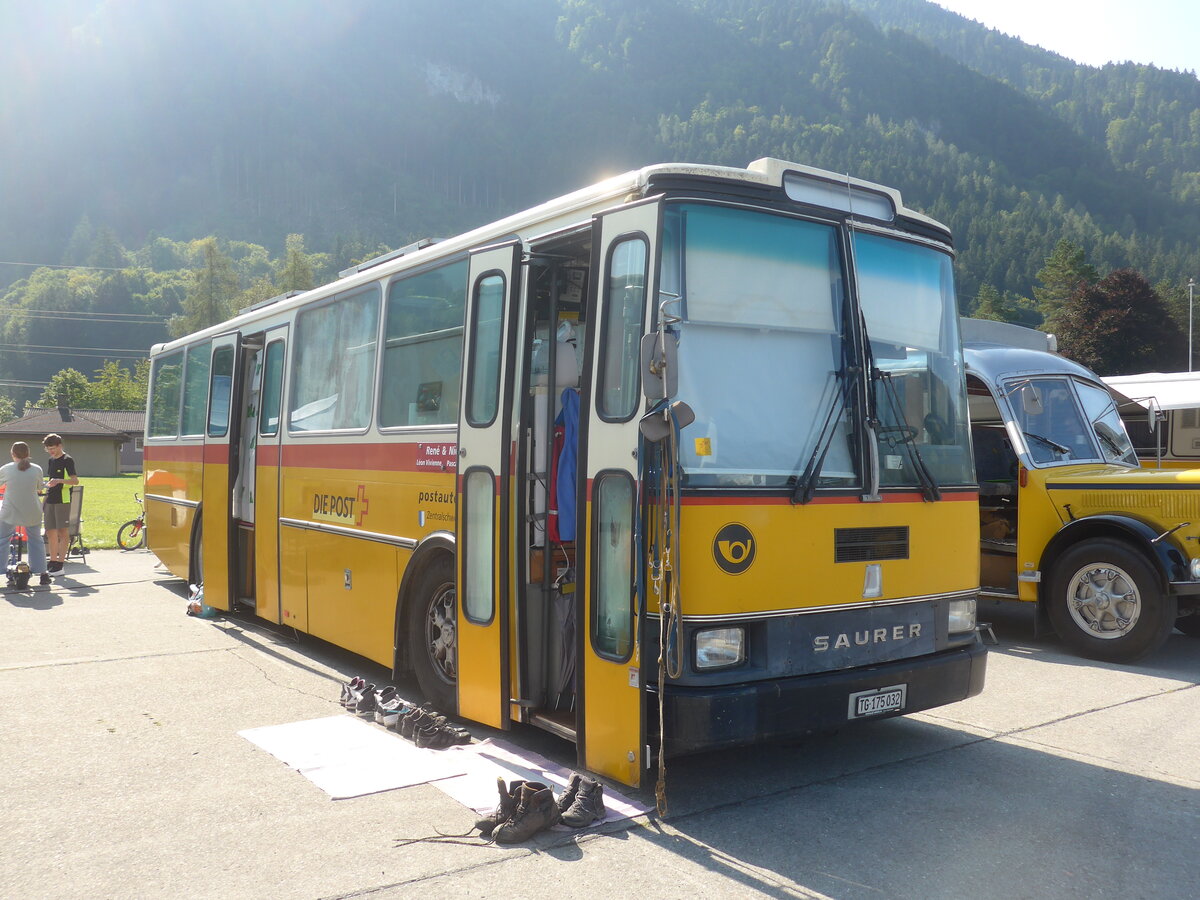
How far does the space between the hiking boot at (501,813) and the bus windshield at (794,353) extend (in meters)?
1.61

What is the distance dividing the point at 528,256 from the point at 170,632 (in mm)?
6216

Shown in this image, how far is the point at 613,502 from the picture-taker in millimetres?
4879

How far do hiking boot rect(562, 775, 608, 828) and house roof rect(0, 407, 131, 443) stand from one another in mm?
85070

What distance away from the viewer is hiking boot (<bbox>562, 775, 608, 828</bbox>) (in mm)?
4633

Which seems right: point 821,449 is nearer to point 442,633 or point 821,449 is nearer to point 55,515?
point 442,633

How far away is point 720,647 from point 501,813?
3.99ft

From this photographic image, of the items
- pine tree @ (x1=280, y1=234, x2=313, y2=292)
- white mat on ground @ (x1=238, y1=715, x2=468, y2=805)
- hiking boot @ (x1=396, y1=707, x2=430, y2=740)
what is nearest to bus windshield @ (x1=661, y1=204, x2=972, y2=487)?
white mat on ground @ (x1=238, y1=715, x2=468, y2=805)

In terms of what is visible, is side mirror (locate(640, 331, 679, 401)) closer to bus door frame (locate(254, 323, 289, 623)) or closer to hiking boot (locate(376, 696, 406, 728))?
hiking boot (locate(376, 696, 406, 728))

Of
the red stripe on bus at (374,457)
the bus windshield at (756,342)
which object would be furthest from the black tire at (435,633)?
the bus windshield at (756,342)

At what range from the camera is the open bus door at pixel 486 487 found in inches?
225

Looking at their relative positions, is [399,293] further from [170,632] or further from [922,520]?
[170,632]

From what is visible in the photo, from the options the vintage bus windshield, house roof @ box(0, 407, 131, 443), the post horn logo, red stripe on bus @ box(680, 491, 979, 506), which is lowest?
the post horn logo

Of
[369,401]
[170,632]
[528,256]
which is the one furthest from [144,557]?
[528,256]

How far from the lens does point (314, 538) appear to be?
8.32 meters
